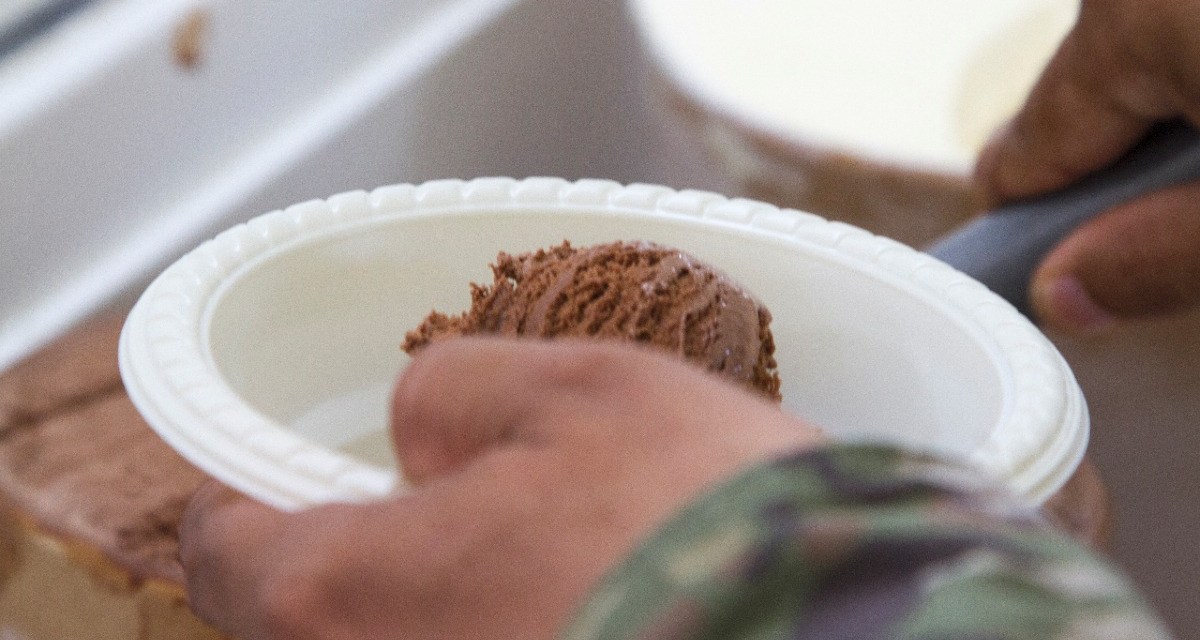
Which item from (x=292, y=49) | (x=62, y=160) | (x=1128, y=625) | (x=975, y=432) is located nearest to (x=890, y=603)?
(x=1128, y=625)

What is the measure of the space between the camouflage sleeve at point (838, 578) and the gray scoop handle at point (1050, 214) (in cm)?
36

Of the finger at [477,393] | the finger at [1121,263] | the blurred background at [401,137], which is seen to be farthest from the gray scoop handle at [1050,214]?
the finger at [477,393]

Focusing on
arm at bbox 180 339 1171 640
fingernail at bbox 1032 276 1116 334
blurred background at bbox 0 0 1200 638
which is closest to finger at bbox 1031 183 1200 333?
fingernail at bbox 1032 276 1116 334

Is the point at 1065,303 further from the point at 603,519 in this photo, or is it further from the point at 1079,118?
the point at 603,519

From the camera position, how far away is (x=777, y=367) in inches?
18.8

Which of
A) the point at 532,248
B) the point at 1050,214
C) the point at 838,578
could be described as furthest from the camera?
the point at 1050,214

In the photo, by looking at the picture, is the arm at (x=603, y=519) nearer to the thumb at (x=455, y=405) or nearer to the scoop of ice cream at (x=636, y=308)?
the thumb at (x=455, y=405)

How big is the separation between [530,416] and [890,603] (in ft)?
0.30

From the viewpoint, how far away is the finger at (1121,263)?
1.87 feet

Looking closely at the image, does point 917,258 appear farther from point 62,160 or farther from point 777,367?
point 62,160

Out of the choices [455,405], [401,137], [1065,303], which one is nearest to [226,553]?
[455,405]

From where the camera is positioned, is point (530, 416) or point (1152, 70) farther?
point (1152, 70)

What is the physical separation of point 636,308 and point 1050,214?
0.91 ft

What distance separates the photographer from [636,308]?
0.43 metres
